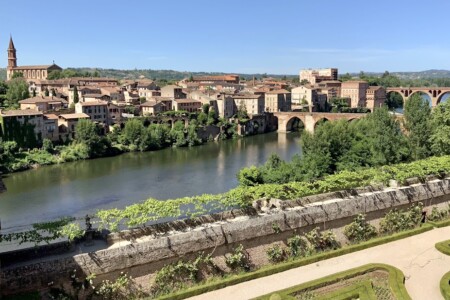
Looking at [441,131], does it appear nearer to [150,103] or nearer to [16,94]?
[150,103]

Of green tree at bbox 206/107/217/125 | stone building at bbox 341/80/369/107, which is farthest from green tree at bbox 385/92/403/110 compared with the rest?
green tree at bbox 206/107/217/125

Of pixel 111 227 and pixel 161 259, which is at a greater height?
pixel 111 227

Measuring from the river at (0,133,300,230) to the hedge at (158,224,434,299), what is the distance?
1246 centimetres

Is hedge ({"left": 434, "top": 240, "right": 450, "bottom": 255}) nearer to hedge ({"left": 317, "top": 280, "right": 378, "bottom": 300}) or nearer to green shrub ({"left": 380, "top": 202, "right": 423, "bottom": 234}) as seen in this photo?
green shrub ({"left": 380, "top": 202, "right": 423, "bottom": 234})

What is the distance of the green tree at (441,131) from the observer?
25469 mm

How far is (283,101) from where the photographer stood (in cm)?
7956

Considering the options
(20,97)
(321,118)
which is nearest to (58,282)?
(20,97)

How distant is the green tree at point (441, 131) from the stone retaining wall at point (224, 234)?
663cm

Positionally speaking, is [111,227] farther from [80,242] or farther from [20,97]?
[20,97]

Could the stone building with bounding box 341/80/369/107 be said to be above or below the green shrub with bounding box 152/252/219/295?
above

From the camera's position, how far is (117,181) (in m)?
34.6

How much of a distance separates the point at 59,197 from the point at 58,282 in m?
19.7

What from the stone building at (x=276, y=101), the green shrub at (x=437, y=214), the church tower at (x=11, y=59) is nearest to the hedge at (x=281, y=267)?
the green shrub at (x=437, y=214)

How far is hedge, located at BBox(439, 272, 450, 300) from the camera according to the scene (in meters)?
12.7
